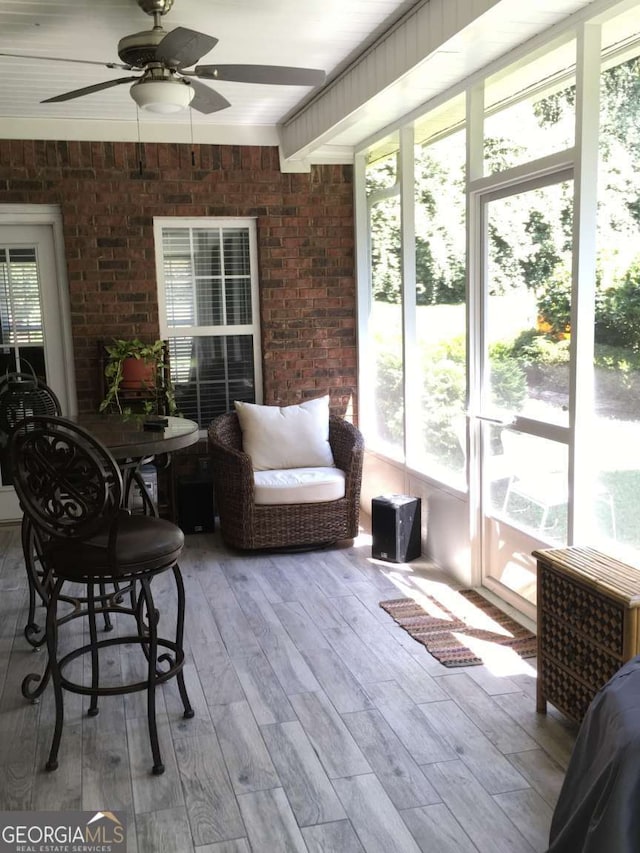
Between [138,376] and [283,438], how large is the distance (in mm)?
1077

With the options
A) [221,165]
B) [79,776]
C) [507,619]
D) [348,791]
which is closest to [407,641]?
[507,619]

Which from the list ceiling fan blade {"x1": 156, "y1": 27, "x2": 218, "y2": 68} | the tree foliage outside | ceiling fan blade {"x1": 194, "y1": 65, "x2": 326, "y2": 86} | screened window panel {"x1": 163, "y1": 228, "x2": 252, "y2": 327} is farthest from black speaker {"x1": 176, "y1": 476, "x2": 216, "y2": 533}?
ceiling fan blade {"x1": 156, "y1": 27, "x2": 218, "y2": 68}

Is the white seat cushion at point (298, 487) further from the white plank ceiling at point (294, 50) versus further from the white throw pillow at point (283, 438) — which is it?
the white plank ceiling at point (294, 50)

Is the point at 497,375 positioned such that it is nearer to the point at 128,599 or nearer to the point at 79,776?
the point at 128,599

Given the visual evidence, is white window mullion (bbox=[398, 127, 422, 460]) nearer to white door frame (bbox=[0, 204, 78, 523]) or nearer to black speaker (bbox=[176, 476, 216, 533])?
black speaker (bbox=[176, 476, 216, 533])

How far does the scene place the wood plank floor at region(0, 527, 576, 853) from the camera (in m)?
2.38

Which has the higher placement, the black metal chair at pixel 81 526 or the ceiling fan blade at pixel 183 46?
the ceiling fan blade at pixel 183 46

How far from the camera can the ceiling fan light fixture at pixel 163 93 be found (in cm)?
313

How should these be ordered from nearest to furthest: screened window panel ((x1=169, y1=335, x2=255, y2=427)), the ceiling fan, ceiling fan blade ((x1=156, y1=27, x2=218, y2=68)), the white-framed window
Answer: ceiling fan blade ((x1=156, y1=27, x2=218, y2=68))
the ceiling fan
the white-framed window
screened window panel ((x1=169, y1=335, x2=255, y2=427))

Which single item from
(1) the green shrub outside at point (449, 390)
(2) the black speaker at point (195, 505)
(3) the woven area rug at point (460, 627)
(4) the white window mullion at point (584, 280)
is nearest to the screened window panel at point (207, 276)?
(2) the black speaker at point (195, 505)

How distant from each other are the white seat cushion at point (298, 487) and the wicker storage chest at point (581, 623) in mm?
2197

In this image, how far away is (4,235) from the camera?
5.53m

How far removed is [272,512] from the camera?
4965mm

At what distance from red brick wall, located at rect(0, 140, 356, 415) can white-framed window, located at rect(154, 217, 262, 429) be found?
0.10m
